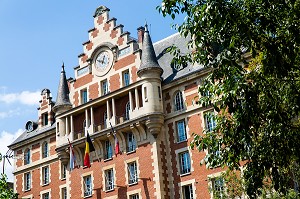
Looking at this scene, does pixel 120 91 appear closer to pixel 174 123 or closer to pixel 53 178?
pixel 174 123

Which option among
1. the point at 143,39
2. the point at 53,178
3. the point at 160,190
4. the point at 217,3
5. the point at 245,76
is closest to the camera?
the point at 217,3

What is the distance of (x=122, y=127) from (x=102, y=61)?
22.9ft

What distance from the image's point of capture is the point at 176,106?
3906cm

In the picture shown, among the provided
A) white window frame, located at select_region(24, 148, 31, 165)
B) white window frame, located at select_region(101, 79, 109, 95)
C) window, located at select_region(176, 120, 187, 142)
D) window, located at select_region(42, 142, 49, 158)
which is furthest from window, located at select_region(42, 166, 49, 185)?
window, located at select_region(176, 120, 187, 142)

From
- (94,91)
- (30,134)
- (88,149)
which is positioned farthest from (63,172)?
(94,91)

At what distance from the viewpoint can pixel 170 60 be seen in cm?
4206

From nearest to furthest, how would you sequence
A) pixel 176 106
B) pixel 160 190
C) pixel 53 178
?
pixel 160 190 → pixel 176 106 → pixel 53 178

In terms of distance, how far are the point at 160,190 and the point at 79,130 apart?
33.0 ft

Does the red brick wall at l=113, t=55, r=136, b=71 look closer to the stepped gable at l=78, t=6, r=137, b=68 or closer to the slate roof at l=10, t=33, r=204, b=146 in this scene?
the stepped gable at l=78, t=6, r=137, b=68

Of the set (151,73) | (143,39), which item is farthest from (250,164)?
(143,39)

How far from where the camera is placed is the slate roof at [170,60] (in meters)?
39.5

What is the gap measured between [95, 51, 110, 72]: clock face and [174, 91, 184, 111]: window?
7.24 metres

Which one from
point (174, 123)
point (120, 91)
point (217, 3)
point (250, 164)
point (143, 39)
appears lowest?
point (250, 164)

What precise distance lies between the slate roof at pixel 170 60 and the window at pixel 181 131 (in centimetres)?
343
